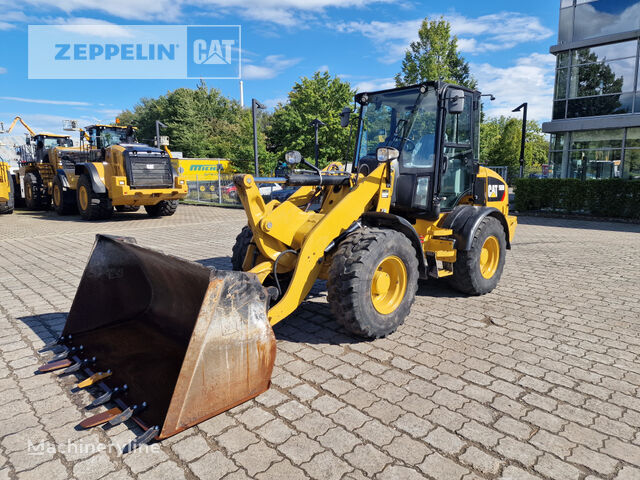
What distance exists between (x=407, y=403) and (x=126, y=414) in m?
1.84

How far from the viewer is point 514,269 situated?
700 centimetres

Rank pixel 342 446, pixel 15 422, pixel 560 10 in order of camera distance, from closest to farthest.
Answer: pixel 342 446
pixel 15 422
pixel 560 10

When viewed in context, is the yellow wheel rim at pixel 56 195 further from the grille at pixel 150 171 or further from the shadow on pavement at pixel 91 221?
the grille at pixel 150 171

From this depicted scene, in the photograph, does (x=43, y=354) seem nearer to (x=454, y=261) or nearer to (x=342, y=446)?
(x=342, y=446)

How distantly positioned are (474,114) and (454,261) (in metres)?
2.05

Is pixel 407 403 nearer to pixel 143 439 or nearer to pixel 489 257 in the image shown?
pixel 143 439

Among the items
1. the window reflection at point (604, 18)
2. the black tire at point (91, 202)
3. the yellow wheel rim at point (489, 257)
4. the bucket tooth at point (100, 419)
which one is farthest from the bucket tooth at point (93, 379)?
the window reflection at point (604, 18)

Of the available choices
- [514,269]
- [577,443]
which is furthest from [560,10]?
[577,443]

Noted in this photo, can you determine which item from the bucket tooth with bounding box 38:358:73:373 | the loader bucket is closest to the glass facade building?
the loader bucket

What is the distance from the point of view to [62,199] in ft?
48.4

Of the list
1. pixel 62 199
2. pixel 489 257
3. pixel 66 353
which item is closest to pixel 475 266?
pixel 489 257

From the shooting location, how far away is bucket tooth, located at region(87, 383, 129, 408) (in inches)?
110

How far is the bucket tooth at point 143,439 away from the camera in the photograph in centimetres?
239

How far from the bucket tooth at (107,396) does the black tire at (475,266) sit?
382 cm
